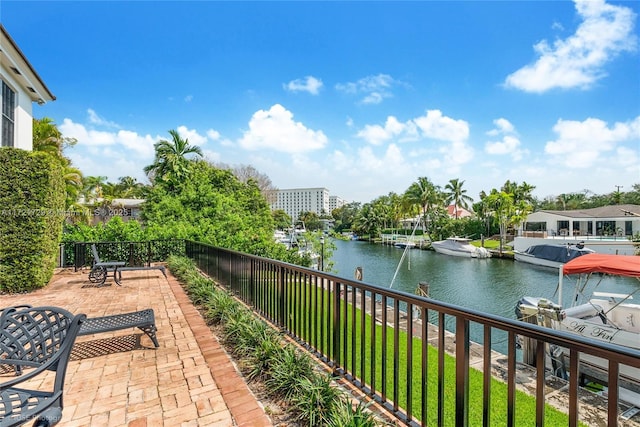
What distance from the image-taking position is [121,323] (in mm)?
3320

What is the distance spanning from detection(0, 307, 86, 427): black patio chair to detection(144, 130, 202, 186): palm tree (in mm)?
18352

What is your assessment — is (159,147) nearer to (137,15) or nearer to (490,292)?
(137,15)

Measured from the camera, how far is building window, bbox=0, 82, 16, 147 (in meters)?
7.50

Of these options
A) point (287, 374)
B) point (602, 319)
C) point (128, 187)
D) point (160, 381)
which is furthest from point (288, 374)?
point (128, 187)

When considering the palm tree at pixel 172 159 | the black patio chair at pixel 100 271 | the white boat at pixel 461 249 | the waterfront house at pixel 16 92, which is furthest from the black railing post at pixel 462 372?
the white boat at pixel 461 249

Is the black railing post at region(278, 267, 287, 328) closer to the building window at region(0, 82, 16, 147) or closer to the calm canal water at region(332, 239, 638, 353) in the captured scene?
the calm canal water at region(332, 239, 638, 353)

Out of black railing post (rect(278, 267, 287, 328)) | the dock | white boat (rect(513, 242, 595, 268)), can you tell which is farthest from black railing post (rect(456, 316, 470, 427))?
white boat (rect(513, 242, 595, 268))

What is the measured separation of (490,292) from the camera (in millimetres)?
16047

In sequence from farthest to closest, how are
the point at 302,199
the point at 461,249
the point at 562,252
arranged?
the point at 302,199 → the point at 461,249 → the point at 562,252

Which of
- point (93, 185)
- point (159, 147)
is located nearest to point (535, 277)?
point (159, 147)

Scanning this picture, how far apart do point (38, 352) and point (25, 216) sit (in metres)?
5.77

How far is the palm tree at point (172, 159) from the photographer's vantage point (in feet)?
61.7

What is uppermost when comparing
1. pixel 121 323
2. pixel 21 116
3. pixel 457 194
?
pixel 21 116

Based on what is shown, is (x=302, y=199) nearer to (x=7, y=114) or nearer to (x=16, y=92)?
(x=16, y=92)
